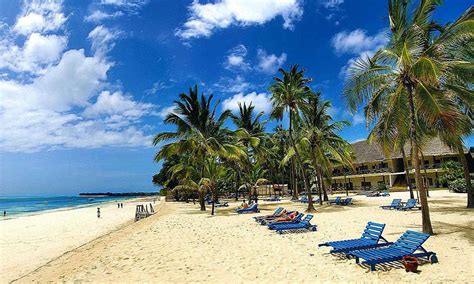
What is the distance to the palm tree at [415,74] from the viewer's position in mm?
8617

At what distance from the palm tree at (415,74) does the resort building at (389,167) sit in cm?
2663

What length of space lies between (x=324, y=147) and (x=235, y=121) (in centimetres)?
1223

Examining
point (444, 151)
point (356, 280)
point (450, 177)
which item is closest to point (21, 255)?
point (356, 280)

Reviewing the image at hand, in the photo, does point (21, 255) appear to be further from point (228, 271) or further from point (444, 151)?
point (444, 151)

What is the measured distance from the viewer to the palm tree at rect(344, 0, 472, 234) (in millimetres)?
8617

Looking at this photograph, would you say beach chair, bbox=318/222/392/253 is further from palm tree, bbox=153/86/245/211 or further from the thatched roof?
the thatched roof

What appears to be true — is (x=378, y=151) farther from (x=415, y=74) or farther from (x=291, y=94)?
(x=415, y=74)

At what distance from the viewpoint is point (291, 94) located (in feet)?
63.8

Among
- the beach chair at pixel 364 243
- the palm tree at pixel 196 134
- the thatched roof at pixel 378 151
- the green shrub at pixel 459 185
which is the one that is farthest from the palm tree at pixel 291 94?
the thatched roof at pixel 378 151

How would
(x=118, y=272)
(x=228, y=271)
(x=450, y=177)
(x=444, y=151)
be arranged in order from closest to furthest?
(x=228, y=271)
(x=118, y=272)
(x=450, y=177)
(x=444, y=151)

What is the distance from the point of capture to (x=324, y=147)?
2289 cm

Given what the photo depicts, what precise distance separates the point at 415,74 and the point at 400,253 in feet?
14.8

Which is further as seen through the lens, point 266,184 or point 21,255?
point 266,184

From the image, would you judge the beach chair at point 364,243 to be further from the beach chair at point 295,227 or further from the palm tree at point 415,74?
the beach chair at point 295,227
